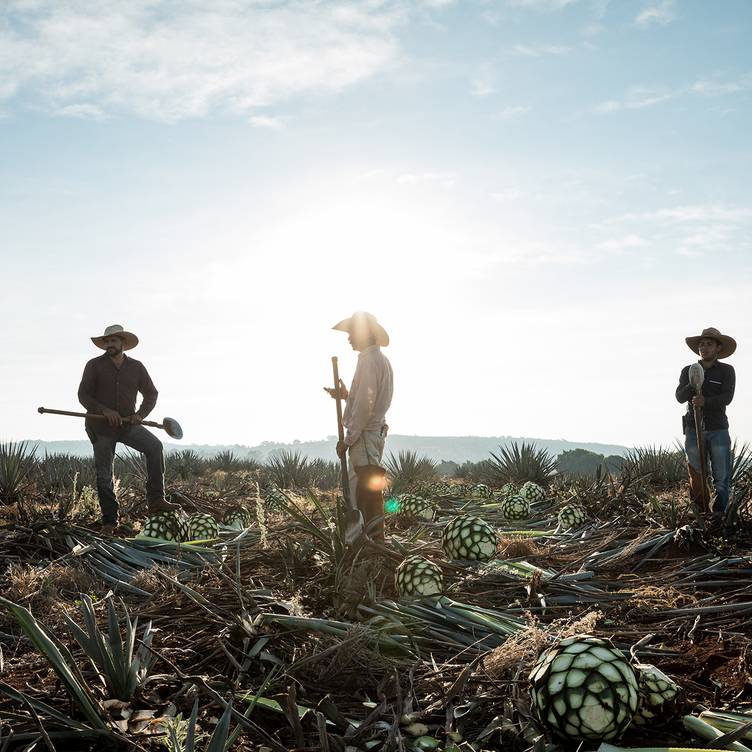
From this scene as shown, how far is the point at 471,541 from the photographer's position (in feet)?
14.9

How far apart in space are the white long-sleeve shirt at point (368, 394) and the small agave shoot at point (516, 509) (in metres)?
2.18

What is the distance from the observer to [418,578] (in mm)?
3666

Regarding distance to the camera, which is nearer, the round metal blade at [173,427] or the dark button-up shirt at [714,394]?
the round metal blade at [173,427]

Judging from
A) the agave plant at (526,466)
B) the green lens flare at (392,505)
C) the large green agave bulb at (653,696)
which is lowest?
the large green agave bulb at (653,696)

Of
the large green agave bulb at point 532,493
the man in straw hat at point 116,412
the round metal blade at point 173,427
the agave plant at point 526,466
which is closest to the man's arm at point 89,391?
the man in straw hat at point 116,412

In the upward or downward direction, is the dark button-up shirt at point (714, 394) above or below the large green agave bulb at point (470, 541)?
above

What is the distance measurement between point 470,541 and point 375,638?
1805 mm

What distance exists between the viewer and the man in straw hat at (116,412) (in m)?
6.63

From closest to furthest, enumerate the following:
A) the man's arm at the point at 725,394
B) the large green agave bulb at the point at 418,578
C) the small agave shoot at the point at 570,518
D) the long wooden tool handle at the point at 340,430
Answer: the large green agave bulb at the point at 418,578, the long wooden tool handle at the point at 340,430, the small agave shoot at the point at 570,518, the man's arm at the point at 725,394

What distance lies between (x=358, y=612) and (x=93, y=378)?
4.61 metres

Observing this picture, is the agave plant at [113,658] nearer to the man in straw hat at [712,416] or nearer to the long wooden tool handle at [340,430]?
the long wooden tool handle at [340,430]

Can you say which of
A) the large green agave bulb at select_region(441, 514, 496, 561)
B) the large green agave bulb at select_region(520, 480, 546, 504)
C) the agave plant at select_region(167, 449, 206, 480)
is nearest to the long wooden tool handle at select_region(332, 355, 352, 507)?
the large green agave bulb at select_region(441, 514, 496, 561)

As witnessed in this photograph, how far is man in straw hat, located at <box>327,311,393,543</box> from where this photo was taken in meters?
5.59

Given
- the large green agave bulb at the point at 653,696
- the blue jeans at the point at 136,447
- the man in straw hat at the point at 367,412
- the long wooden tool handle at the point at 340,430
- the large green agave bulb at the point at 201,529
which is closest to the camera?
the large green agave bulb at the point at 653,696
